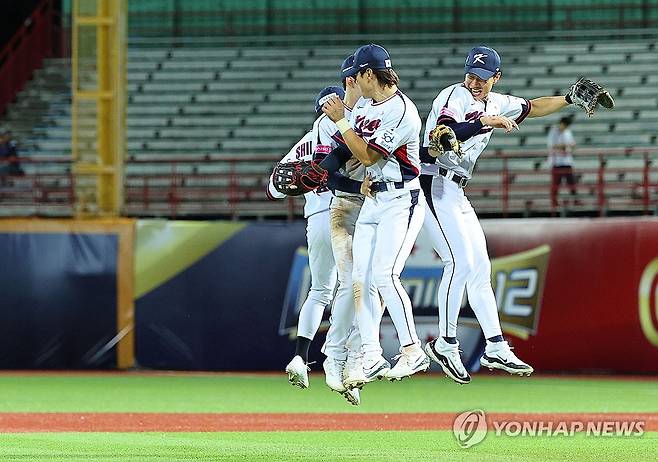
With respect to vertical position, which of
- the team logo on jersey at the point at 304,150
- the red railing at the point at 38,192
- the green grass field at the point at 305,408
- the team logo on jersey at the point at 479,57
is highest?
the team logo on jersey at the point at 479,57

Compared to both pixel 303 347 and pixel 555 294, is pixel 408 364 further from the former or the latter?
pixel 555 294

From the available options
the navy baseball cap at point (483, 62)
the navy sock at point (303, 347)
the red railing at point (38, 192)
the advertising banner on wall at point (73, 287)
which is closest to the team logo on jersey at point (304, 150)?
the navy baseball cap at point (483, 62)

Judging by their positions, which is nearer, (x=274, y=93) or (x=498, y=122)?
(x=498, y=122)

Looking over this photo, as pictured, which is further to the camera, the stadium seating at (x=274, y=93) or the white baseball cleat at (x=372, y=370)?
the stadium seating at (x=274, y=93)

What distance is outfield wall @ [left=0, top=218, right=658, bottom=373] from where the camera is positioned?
17812mm

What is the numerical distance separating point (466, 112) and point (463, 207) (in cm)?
68

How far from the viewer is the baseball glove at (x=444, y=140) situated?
31.1ft

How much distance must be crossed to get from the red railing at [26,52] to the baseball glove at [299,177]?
1836 cm

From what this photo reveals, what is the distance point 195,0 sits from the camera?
28000 millimetres

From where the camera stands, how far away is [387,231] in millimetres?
9570

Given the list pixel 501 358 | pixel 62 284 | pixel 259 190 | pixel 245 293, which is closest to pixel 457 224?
pixel 501 358

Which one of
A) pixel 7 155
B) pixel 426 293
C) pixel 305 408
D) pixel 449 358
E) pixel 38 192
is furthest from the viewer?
pixel 38 192

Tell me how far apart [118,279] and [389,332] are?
355cm

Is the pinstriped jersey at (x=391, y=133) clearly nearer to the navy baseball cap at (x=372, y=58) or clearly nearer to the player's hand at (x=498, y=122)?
the navy baseball cap at (x=372, y=58)
